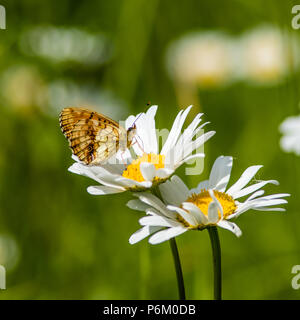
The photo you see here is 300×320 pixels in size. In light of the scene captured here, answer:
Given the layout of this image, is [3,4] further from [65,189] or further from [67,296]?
[67,296]

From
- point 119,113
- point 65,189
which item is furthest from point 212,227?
point 119,113

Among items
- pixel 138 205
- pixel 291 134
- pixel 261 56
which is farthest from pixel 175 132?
pixel 261 56

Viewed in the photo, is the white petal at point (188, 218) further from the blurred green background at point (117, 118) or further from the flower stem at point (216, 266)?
the blurred green background at point (117, 118)

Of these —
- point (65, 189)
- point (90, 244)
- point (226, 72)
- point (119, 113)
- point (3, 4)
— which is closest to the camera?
point (90, 244)

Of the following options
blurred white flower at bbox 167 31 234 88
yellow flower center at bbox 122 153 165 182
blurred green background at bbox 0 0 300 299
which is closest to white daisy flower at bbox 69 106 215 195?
yellow flower center at bbox 122 153 165 182

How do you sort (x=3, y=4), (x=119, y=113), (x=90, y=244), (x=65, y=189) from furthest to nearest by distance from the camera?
(x=119, y=113) → (x=3, y=4) → (x=65, y=189) → (x=90, y=244)

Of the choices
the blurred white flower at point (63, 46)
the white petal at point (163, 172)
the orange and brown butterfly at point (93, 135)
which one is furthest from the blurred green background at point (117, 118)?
the white petal at point (163, 172)

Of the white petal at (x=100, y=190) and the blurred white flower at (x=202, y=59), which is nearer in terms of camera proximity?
the white petal at (x=100, y=190)
